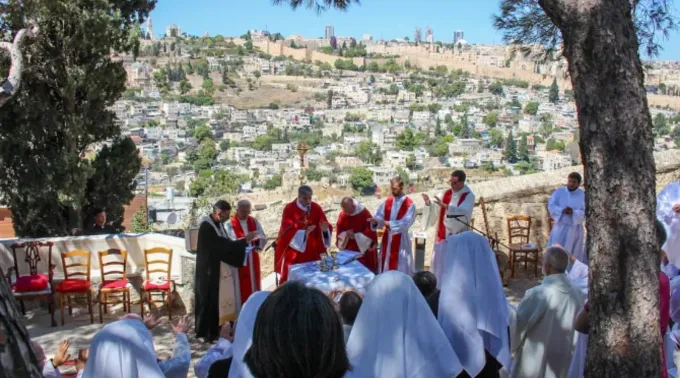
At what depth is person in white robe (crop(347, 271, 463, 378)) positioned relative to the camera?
2639 mm

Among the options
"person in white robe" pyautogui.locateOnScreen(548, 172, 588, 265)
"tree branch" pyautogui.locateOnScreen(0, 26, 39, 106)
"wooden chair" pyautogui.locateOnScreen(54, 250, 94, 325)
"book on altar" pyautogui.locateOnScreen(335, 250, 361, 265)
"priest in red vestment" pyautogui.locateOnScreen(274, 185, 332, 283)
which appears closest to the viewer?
"tree branch" pyautogui.locateOnScreen(0, 26, 39, 106)

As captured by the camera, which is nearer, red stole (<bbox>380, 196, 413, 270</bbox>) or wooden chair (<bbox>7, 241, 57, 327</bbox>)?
wooden chair (<bbox>7, 241, 57, 327</bbox>)

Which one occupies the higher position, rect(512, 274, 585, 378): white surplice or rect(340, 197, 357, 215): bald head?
rect(340, 197, 357, 215): bald head

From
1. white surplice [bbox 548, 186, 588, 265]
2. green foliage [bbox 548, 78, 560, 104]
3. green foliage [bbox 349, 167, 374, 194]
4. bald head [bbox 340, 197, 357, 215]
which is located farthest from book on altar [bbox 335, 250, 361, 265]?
green foliage [bbox 548, 78, 560, 104]

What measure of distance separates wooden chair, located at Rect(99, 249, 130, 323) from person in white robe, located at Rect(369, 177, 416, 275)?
2793 millimetres

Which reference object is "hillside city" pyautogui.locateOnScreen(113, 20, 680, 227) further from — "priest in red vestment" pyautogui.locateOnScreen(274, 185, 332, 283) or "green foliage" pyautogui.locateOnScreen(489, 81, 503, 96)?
"priest in red vestment" pyautogui.locateOnScreen(274, 185, 332, 283)

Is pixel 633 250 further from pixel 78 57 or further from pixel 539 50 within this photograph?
pixel 78 57

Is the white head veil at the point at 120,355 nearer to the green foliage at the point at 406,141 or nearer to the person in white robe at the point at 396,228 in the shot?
the person in white robe at the point at 396,228

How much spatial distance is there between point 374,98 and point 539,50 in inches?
5548

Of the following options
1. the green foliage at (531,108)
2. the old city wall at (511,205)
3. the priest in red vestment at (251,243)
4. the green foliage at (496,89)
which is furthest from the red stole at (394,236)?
the green foliage at (496,89)

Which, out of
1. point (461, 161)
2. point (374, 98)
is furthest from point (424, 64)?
point (461, 161)

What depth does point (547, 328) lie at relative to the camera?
400cm

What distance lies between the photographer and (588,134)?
328 cm

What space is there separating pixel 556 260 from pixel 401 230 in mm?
3639
